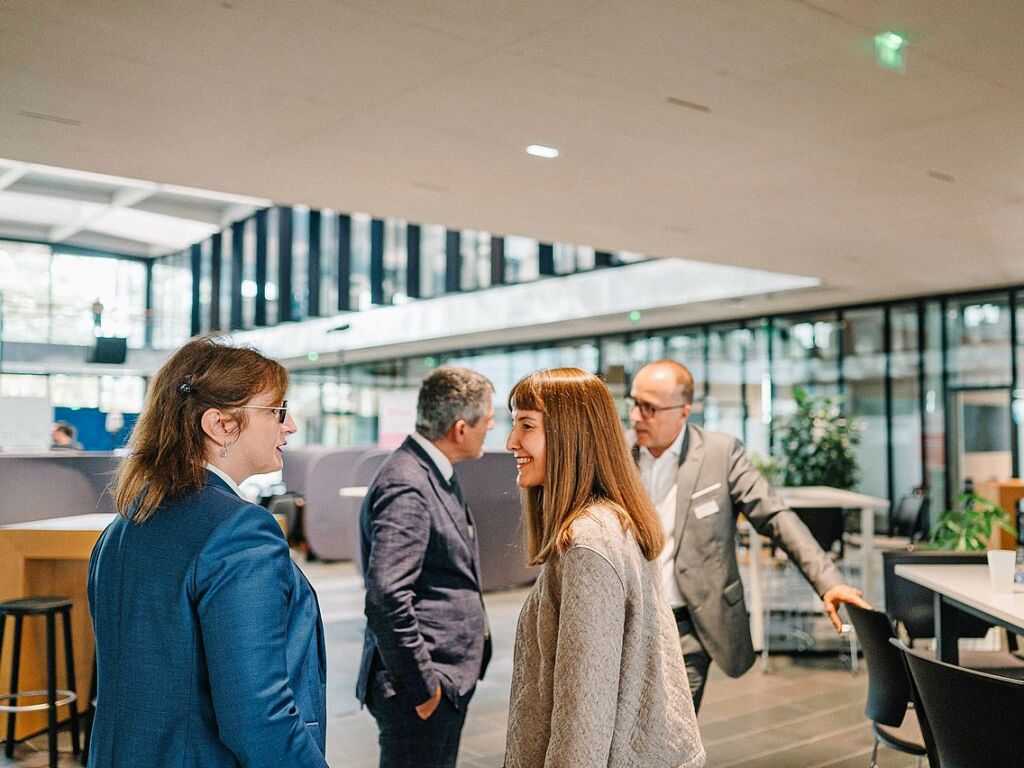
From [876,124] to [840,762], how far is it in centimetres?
322

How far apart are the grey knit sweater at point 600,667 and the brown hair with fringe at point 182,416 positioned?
623 mm

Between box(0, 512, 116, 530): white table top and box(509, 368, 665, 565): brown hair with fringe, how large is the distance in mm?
3431

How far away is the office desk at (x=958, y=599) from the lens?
2930 mm

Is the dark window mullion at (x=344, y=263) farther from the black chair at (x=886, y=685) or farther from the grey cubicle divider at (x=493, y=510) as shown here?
the black chair at (x=886, y=685)

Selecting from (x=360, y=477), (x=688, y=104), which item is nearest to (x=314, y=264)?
(x=360, y=477)

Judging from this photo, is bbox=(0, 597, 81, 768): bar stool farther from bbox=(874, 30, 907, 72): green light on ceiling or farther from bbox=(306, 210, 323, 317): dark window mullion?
bbox=(306, 210, 323, 317): dark window mullion

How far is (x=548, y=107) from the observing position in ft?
16.2

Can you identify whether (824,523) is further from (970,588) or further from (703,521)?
(703,521)

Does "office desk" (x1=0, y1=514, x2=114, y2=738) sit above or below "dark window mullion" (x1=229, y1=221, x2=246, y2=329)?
below

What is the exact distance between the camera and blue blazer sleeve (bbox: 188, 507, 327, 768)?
1.42 m

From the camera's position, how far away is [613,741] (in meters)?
1.73

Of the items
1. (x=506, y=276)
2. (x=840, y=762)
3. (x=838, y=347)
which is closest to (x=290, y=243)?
(x=506, y=276)

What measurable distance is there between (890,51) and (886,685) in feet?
8.73

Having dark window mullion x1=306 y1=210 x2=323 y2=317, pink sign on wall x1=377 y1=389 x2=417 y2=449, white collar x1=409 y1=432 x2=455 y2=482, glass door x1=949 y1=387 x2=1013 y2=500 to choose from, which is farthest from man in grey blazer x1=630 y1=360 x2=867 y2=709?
dark window mullion x1=306 y1=210 x2=323 y2=317
